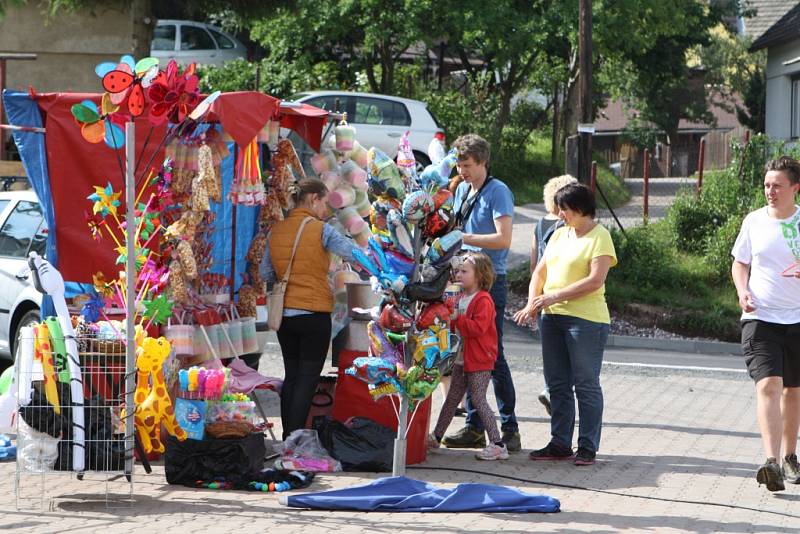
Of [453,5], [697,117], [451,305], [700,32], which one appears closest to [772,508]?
[451,305]

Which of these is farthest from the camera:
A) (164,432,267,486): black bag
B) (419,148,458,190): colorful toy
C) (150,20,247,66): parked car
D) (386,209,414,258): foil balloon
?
(150,20,247,66): parked car

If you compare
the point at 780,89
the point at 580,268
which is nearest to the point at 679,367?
the point at 580,268

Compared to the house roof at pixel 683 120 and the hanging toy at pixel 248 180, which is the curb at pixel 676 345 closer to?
the hanging toy at pixel 248 180

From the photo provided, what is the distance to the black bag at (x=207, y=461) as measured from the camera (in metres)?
7.35

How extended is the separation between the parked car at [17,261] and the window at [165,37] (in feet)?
56.2

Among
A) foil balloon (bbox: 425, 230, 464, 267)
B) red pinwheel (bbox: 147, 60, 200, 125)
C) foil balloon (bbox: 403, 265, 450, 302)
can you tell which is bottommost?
foil balloon (bbox: 403, 265, 450, 302)

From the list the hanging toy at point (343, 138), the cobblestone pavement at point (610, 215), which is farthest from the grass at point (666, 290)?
the hanging toy at point (343, 138)

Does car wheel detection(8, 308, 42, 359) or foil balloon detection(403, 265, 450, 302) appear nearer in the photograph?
foil balloon detection(403, 265, 450, 302)

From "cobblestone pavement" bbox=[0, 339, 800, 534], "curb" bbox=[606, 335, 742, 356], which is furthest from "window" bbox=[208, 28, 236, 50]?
"cobblestone pavement" bbox=[0, 339, 800, 534]

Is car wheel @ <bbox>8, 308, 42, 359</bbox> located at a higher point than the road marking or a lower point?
higher

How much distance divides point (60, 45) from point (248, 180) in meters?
20.4

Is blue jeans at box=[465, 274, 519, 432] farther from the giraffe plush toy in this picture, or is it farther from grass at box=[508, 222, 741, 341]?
grass at box=[508, 222, 741, 341]

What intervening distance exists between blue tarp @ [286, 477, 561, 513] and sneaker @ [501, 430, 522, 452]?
147 centimetres

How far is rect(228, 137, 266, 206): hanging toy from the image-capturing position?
8.60 meters
